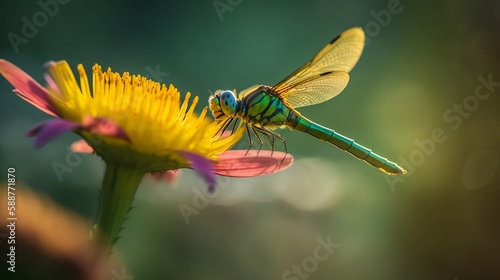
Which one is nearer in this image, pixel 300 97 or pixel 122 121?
pixel 122 121

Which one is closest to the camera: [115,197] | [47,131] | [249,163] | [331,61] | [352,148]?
[47,131]

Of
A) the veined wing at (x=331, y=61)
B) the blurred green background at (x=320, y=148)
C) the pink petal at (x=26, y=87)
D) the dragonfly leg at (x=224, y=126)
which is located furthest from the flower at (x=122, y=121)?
the blurred green background at (x=320, y=148)

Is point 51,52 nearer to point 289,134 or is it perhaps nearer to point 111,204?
point 289,134

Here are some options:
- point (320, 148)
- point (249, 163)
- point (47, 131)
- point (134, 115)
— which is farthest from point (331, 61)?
point (320, 148)

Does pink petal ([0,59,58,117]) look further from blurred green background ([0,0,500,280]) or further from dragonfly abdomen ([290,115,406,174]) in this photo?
blurred green background ([0,0,500,280])

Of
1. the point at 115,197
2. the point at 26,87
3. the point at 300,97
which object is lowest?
the point at 115,197

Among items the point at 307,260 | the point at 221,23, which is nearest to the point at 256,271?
the point at 307,260

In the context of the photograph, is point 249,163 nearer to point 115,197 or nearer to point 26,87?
point 115,197

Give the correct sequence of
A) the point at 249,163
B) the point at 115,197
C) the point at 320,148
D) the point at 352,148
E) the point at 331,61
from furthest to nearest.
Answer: the point at 320,148, the point at 352,148, the point at 331,61, the point at 249,163, the point at 115,197
